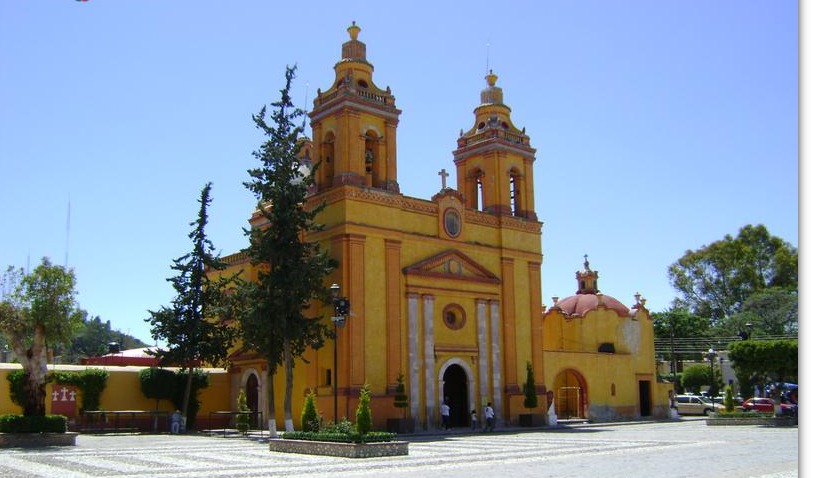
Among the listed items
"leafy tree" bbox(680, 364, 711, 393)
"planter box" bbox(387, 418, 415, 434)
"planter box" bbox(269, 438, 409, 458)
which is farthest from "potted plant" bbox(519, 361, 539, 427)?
"leafy tree" bbox(680, 364, 711, 393)

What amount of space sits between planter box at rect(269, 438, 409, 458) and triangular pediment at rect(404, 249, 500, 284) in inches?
563

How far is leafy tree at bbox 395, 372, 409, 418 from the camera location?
3203 centimetres

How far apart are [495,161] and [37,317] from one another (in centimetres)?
2277

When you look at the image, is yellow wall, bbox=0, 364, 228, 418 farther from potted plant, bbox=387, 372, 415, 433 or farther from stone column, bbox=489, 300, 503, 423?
stone column, bbox=489, 300, 503, 423

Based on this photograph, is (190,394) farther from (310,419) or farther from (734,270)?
(734,270)

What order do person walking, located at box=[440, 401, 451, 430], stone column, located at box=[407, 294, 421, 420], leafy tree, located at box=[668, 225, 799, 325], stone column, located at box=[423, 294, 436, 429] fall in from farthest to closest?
1. leafy tree, located at box=[668, 225, 799, 325]
2. stone column, located at box=[423, 294, 436, 429]
3. person walking, located at box=[440, 401, 451, 430]
4. stone column, located at box=[407, 294, 421, 420]

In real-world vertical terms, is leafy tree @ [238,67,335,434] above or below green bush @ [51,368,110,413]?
above

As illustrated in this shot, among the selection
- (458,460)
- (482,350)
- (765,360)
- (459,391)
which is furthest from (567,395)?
(458,460)

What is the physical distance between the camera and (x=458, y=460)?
714 inches

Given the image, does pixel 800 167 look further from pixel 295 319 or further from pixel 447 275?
pixel 447 275

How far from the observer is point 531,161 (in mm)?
40781

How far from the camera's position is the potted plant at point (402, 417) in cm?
3161

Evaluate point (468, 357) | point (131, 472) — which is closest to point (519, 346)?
point (468, 357)

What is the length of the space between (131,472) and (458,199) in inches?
947
